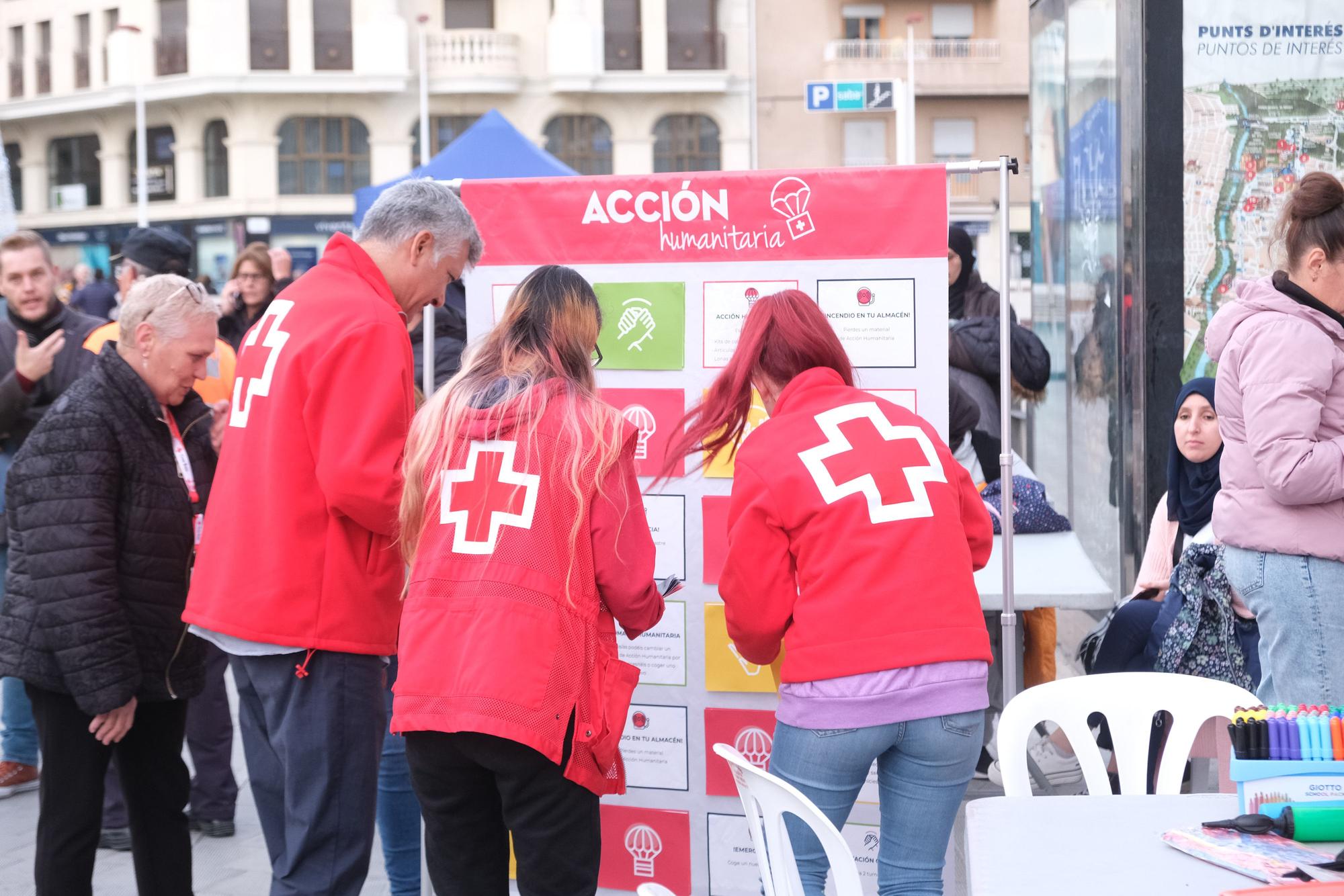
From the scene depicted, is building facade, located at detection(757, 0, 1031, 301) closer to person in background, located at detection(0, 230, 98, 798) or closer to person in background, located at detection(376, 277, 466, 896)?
person in background, located at detection(0, 230, 98, 798)

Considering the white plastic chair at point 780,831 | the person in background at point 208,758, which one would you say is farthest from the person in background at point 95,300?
the white plastic chair at point 780,831

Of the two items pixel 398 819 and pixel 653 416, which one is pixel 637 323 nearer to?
pixel 653 416

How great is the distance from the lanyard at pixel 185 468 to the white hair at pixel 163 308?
22cm

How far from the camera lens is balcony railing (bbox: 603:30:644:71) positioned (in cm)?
3181

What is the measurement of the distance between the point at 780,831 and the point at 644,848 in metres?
1.68

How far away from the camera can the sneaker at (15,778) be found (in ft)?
16.4

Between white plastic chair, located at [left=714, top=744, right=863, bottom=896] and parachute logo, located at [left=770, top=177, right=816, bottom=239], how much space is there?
170 cm

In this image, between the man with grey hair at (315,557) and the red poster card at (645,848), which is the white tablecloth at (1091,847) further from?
the red poster card at (645,848)

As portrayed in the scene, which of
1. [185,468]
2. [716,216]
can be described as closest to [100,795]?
[185,468]

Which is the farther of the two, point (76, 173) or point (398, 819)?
point (76, 173)

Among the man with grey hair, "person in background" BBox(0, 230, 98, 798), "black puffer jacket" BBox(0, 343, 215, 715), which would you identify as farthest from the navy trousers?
"person in background" BBox(0, 230, 98, 798)

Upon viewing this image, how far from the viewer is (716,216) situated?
3.67 m

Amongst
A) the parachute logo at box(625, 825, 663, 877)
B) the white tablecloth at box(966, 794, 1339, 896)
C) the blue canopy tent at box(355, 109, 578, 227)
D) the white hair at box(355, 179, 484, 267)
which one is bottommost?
the parachute logo at box(625, 825, 663, 877)

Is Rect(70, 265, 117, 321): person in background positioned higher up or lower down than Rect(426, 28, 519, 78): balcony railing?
lower down
